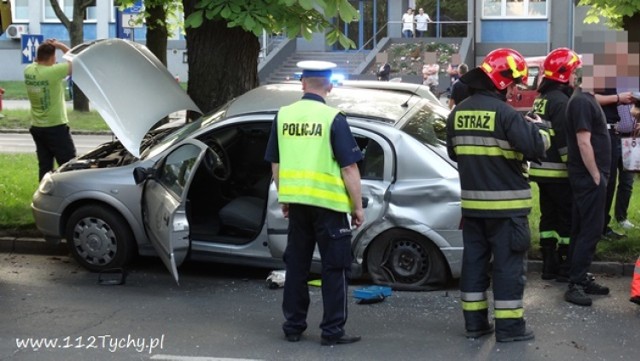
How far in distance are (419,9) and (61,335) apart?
105ft

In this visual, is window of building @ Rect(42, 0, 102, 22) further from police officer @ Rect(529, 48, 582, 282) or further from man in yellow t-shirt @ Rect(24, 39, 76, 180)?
police officer @ Rect(529, 48, 582, 282)

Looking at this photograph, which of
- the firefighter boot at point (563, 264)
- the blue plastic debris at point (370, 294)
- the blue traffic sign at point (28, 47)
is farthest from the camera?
the blue traffic sign at point (28, 47)

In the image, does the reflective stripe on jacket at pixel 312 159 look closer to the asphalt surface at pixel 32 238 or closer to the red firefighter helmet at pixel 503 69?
the red firefighter helmet at pixel 503 69

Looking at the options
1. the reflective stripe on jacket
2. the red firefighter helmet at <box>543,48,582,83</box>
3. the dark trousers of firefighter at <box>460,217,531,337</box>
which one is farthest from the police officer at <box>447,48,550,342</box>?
the red firefighter helmet at <box>543,48,582,83</box>

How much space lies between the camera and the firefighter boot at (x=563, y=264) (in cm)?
764

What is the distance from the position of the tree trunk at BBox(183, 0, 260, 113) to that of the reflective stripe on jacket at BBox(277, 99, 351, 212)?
407cm

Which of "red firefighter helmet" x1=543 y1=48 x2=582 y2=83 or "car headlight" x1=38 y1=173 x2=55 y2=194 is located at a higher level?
"red firefighter helmet" x1=543 y1=48 x2=582 y2=83

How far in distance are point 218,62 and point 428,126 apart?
2.87 meters

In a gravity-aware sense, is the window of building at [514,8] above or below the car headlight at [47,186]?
above

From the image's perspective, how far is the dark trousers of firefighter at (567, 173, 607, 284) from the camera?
A: 22.8 feet

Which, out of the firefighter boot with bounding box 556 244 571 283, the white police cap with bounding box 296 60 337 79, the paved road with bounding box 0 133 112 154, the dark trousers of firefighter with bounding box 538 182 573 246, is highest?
the white police cap with bounding box 296 60 337 79

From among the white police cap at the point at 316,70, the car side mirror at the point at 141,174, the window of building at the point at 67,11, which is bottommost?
the car side mirror at the point at 141,174

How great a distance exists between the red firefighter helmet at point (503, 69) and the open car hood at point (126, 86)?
2.98m
